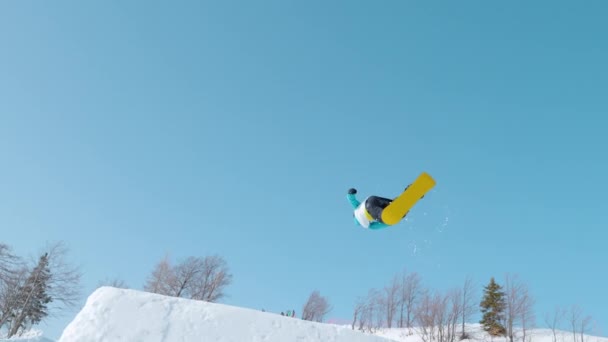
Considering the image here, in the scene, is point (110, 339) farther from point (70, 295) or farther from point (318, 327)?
point (70, 295)

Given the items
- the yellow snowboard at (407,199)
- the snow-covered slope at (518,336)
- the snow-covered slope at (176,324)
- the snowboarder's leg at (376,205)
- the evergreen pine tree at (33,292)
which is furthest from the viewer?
the snow-covered slope at (518,336)

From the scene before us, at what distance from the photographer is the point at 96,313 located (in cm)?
1013

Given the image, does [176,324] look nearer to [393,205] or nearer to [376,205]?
[376,205]

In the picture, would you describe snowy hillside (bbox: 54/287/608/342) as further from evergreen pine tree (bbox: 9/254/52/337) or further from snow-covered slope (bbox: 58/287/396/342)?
evergreen pine tree (bbox: 9/254/52/337)

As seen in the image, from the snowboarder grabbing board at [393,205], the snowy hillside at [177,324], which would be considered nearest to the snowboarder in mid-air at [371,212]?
the snowboarder grabbing board at [393,205]

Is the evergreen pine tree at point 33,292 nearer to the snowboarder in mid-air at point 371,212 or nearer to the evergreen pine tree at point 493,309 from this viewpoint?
the snowboarder in mid-air at point 371,212

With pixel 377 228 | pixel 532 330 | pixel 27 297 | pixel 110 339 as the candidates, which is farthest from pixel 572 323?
pixel 27 297

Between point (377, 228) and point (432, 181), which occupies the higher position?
point (432, 181)

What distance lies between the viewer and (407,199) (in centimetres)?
1136

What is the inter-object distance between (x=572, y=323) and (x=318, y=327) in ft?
138

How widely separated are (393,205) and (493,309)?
38863mm

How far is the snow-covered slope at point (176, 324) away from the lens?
9773 millimetres

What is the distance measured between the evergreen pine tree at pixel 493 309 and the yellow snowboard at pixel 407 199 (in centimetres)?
3674

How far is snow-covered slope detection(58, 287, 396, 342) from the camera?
9773 mm
